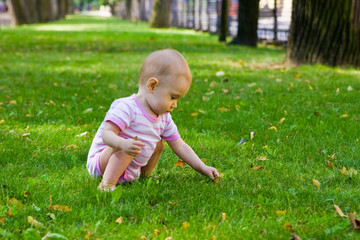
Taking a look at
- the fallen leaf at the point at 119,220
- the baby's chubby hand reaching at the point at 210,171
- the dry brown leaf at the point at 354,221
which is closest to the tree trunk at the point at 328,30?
the baby's chubby hand reaching at the point at 210,171

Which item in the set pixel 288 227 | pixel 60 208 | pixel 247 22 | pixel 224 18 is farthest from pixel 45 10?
pixel 288 227

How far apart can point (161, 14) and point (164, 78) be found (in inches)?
1095

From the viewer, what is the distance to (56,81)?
7898 mm

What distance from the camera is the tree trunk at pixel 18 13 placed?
3275cm

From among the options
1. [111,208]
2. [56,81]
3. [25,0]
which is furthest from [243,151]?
[25,0]

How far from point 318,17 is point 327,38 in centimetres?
40

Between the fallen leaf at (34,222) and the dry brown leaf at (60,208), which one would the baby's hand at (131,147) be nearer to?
the dry brown leaf at (60,208)

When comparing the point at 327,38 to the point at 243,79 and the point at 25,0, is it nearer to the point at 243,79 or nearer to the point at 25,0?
the point at 243,79

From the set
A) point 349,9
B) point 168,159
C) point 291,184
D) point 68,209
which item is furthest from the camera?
point 349,9

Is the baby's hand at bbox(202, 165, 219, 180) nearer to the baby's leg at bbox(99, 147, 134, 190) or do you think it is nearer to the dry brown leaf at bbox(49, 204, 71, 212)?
the baby's leg at bbox(99, 147, 134, 190)

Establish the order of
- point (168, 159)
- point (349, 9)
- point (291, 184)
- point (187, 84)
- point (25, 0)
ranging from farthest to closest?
point (25, 0)
point (349, 9)
point (168, 159)
point (291, 184)
point (187, 84)

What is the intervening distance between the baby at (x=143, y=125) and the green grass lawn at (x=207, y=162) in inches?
4.4

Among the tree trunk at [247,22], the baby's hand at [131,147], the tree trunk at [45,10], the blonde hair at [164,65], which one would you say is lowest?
the tree trunk at [45,10]

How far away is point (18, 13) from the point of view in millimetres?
33031
